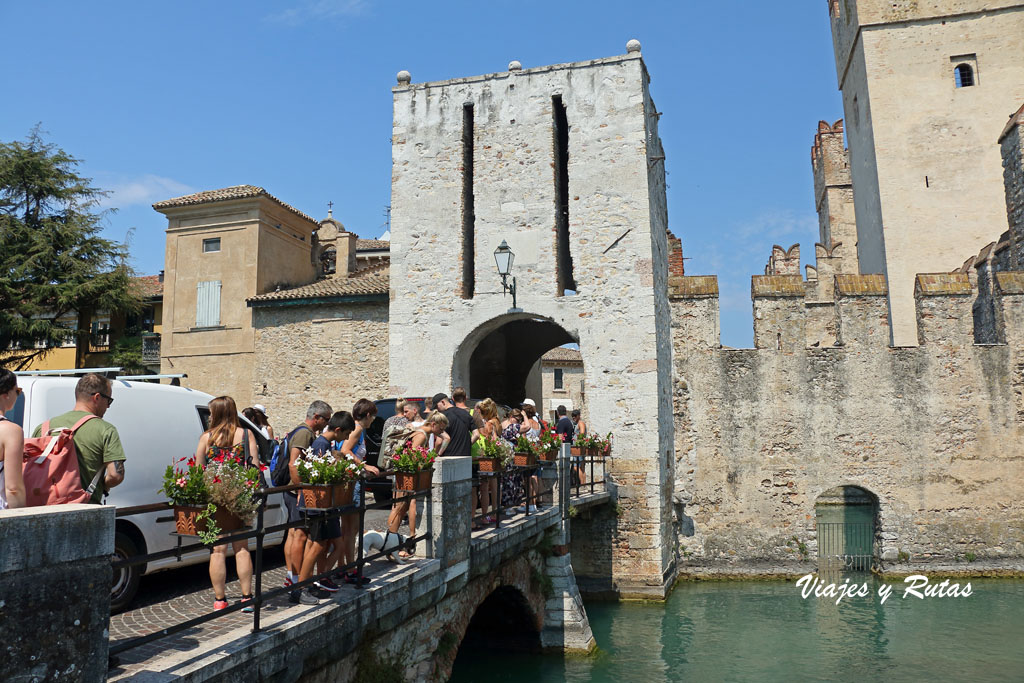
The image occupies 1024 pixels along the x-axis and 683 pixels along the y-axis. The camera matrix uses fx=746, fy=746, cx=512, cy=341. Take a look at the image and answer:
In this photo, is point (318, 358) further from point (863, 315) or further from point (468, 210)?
point (863, 315)

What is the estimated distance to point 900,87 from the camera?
24.2 meters

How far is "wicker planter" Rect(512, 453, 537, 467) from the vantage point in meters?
10.1

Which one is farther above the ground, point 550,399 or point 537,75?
point 537,75

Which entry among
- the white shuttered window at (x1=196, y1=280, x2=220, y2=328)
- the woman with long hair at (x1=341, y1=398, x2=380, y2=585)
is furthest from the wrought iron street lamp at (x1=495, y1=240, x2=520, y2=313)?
the woman with long hair at (x1=341, y1=398, x2=380, y2=585)

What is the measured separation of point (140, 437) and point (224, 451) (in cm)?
156

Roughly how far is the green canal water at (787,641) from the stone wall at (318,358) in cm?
712

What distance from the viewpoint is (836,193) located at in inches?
1315

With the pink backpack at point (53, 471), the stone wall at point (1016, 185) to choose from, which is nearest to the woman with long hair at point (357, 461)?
the pink backpack at point (53, 471)

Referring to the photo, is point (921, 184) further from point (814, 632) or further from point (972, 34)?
point (814, 632)

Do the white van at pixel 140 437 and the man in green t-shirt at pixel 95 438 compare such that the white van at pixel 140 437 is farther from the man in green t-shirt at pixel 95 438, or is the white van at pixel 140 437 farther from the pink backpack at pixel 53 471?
the pink backpack at pixel 53 471

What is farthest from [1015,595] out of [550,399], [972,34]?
[550,399]

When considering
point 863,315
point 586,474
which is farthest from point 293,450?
point 863,315

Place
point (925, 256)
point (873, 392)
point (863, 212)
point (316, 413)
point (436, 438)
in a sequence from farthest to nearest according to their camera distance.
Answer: point (863, 212), point (925, 256), point (873, 392), point (436, 438), point (316, 413)

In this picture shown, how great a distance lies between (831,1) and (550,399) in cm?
2376
